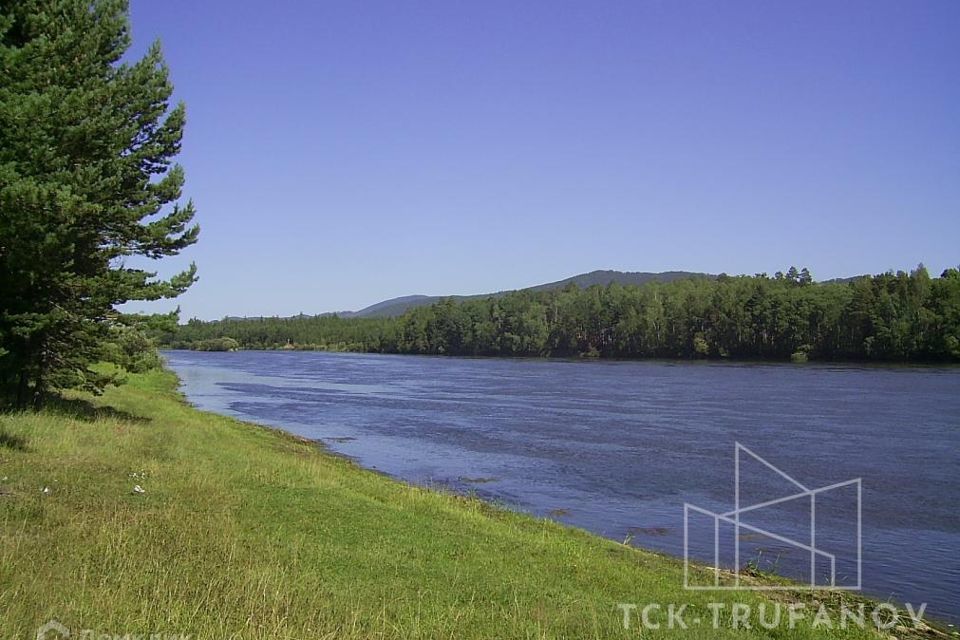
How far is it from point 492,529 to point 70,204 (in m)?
11.1

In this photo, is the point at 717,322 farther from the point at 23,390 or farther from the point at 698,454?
the point at 23,390

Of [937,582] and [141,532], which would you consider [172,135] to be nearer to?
[141,532]

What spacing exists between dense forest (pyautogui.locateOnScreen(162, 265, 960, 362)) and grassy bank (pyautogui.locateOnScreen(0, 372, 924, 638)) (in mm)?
53553

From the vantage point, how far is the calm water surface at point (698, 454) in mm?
18828

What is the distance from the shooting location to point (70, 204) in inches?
607

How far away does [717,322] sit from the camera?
430 ft

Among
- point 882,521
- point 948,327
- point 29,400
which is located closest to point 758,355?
point 948,327

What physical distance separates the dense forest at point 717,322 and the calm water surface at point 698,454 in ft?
99.6

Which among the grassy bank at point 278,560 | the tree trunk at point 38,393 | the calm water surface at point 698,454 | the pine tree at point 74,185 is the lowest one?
the calm water surface at point 698,454

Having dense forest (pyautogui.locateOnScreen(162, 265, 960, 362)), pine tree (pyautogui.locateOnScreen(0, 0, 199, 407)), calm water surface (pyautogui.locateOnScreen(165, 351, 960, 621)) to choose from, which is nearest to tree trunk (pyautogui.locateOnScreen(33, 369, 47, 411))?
pine tree (pyautogui.locateOnScreen(0, 0, 199, 407))

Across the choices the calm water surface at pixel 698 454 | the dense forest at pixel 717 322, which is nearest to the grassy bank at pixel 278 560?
the calm water surface at pixel 698 454

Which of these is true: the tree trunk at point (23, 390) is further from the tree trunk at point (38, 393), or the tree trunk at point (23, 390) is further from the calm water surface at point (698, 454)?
the calm water surface at point (698, 454)

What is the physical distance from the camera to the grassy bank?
822cm

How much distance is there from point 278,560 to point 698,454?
79.9ft
